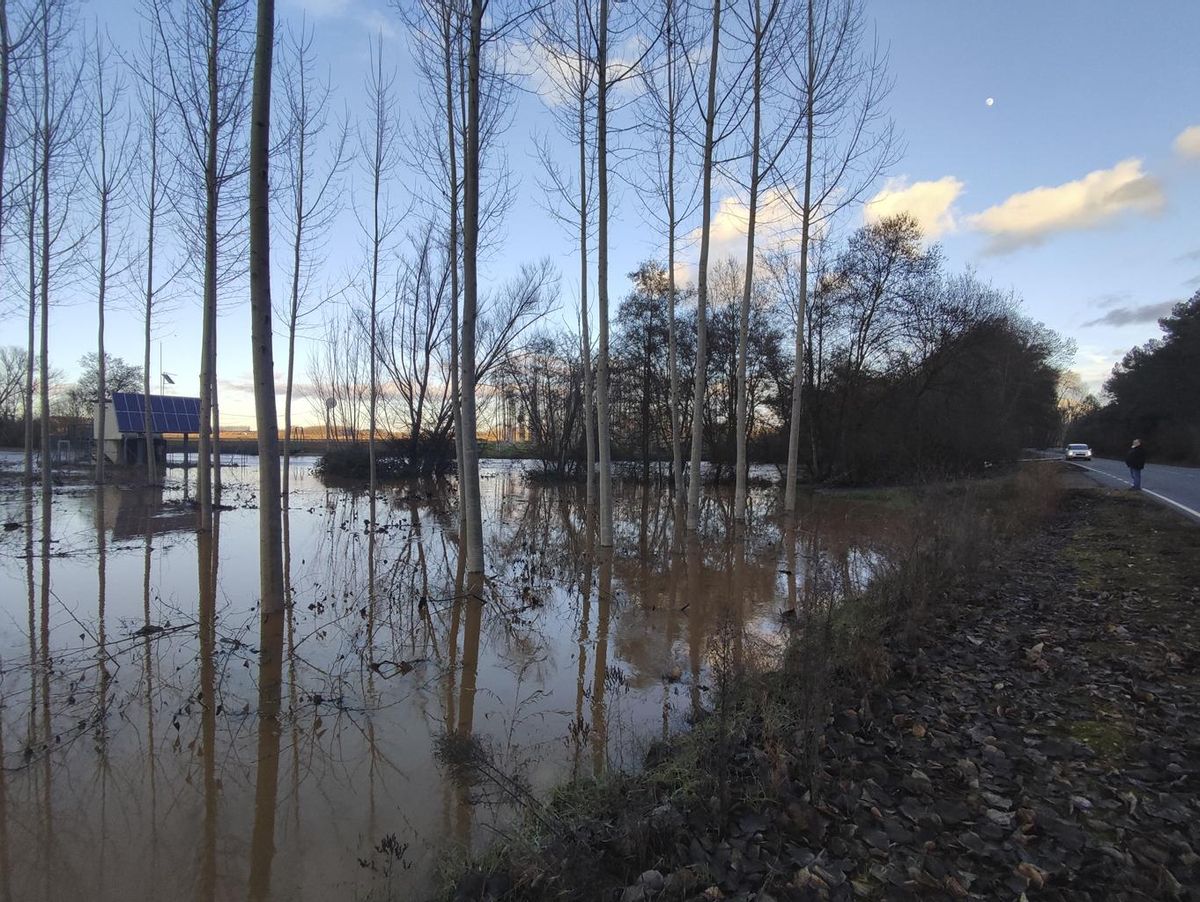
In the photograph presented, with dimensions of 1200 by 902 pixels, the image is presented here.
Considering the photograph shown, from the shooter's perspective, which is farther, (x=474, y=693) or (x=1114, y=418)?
(x=1114, y=418)

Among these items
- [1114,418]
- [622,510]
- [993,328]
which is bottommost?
[622,510]

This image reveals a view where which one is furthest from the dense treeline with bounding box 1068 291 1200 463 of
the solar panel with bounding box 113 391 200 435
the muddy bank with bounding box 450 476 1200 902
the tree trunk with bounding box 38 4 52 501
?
the solar panel with bounding box 113 391 200 435

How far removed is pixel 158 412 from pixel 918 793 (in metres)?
41.0

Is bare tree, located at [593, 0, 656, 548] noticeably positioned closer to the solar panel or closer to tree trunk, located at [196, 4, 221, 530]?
tree trunk, located at [196, 4, 221, 530]

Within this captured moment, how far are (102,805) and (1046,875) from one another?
446 centimetres

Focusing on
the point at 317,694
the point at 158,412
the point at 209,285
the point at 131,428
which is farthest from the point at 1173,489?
the point at 158,412

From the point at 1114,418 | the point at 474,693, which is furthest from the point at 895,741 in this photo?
the point at 1114,418

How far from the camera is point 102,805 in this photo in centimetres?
329

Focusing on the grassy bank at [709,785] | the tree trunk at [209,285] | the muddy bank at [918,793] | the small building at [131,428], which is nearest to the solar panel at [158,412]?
the small building at [131,428]

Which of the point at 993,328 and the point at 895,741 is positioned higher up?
the point at 993,328

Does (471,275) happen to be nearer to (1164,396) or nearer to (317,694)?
(317,694)

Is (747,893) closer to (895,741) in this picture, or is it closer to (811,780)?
(811,780)

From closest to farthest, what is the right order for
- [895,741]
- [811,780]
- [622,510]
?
[811,780], [895,741], [622,510]

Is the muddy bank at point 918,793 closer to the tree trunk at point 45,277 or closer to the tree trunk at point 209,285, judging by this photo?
the tree trunk at point 209,285
